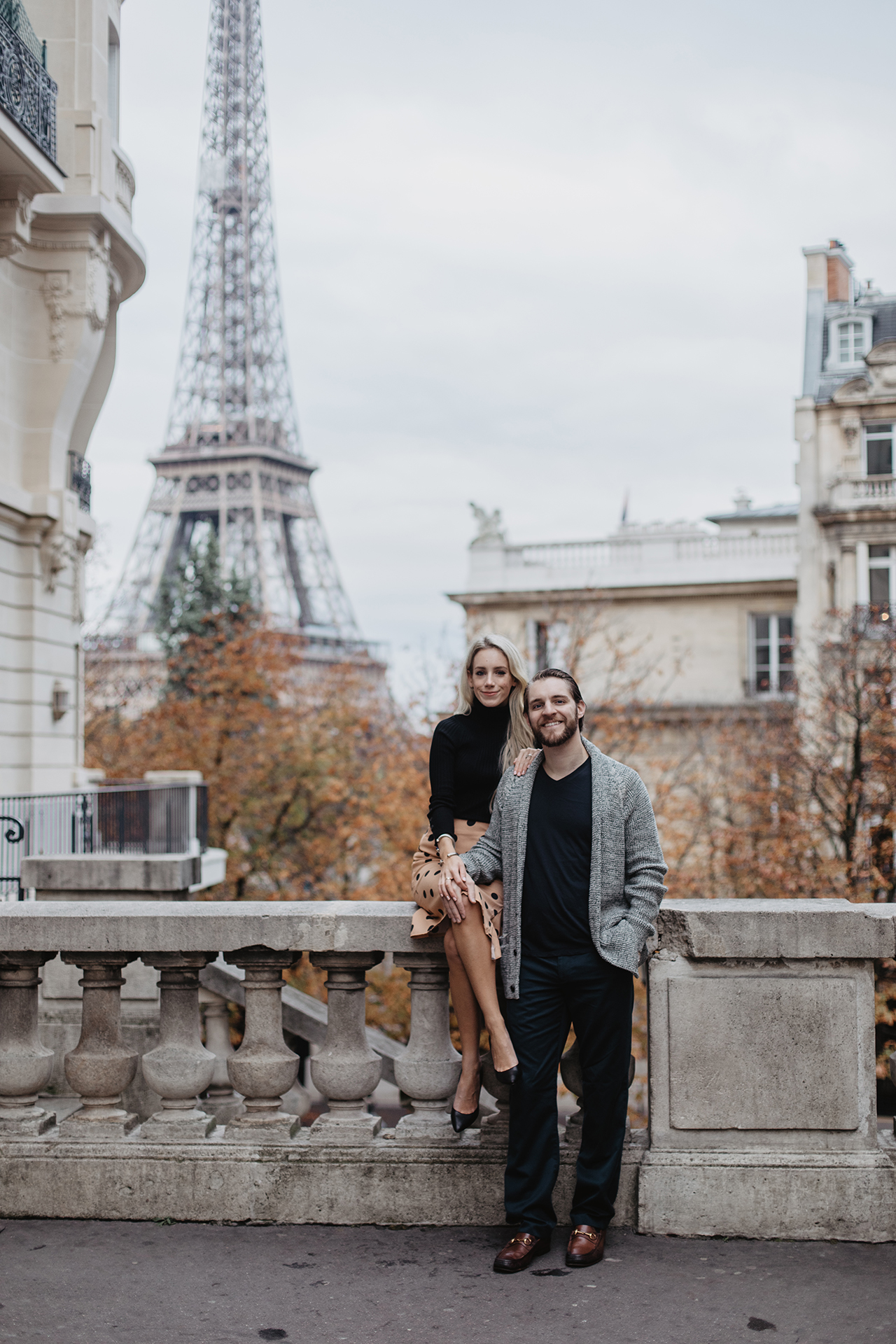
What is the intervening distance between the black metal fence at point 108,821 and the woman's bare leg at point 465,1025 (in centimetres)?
972

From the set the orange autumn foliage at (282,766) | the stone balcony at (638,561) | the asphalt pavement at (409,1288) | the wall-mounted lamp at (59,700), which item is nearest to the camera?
the asphalt pavement at (409,1288)

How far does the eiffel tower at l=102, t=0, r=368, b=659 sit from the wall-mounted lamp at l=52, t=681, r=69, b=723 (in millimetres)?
39463

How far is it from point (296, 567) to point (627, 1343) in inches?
2508

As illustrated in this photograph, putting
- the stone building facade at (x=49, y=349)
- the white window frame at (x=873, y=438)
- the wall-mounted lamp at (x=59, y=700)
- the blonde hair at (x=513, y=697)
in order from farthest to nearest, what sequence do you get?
the white window frame at (x=873, y=438) → the wall-mounted lamp at (x=59, y=700) → the stone building facade at (x=49, y=349) → the blonde hair at (x=513, y=697)

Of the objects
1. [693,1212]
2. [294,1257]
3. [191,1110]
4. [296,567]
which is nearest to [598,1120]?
[693,1212]

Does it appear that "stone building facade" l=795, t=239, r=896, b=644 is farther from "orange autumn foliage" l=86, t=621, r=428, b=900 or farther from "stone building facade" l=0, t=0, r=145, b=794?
"stone building facade" l=0, t=0, r=145, b=794

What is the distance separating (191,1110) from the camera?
4.98 meters

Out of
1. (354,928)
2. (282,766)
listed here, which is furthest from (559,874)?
(282,766)

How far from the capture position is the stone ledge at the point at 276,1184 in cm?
475

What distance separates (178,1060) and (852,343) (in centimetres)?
3632

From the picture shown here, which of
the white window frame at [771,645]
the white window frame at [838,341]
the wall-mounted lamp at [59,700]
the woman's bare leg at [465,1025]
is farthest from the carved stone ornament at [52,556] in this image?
the white window frame at [838,341]

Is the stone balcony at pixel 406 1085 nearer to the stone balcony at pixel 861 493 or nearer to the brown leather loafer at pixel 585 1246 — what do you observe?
the brown leather loafer at pixel 585 1246

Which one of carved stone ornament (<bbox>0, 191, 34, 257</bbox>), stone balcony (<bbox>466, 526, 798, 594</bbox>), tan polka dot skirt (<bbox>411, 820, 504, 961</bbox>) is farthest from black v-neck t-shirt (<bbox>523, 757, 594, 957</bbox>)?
stone balcony (<bbox>466, 526, 798, 594</bbox>)

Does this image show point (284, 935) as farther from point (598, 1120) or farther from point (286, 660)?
point (286, 660)
